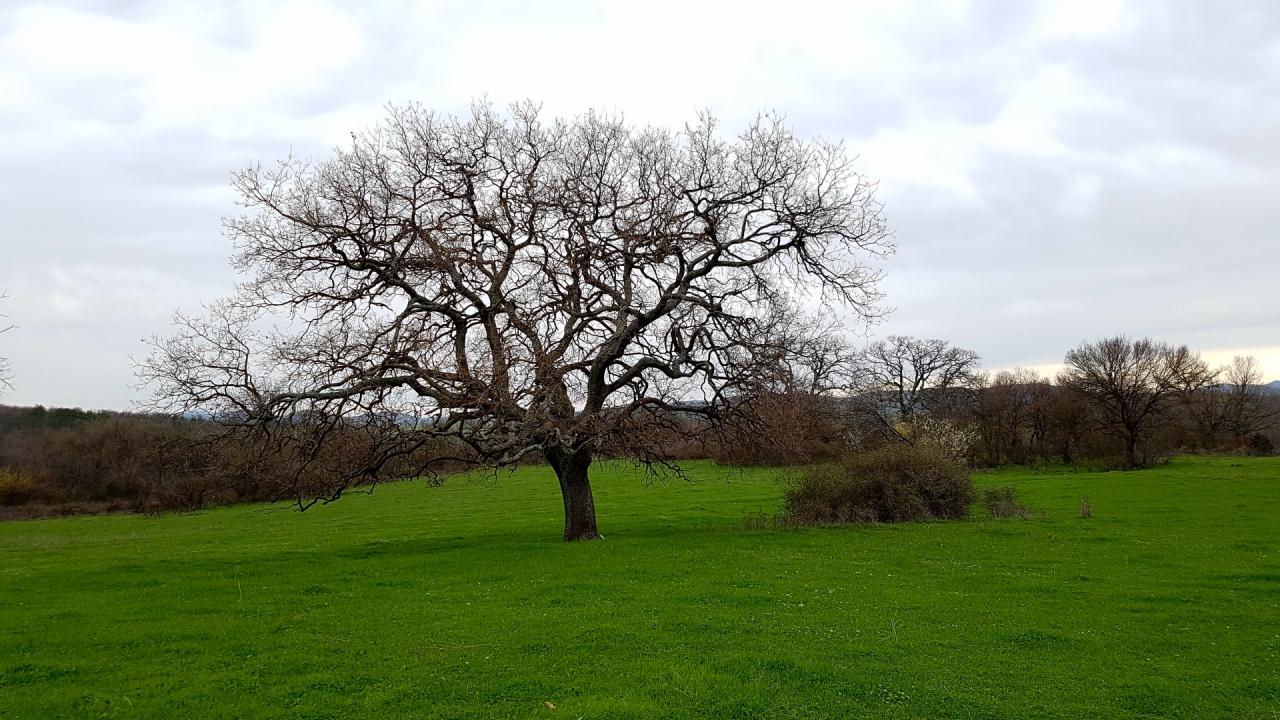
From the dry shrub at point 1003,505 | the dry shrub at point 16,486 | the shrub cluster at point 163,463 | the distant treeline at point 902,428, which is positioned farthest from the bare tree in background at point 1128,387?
the dry shrub at point 16,486

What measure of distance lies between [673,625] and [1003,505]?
20.2m

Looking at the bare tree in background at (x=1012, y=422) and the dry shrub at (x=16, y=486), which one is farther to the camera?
the bare tree in background at (x=1012, y=422)

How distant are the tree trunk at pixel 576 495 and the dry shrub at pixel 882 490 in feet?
25.5

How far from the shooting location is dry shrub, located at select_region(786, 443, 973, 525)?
24.9 m

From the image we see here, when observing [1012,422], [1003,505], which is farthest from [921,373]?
[1003,505]

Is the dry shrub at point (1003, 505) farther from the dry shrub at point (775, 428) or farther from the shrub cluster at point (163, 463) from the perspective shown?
the shrub cluster at point (163, 463)

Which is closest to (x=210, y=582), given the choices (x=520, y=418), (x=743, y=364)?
(x=520, y=418)

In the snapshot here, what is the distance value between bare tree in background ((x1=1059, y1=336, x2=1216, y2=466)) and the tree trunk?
47824 mm

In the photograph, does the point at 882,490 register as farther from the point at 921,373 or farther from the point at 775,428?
the point at 921,373

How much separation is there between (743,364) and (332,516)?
29.6m

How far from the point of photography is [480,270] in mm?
19500

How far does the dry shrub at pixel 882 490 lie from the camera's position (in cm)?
2494

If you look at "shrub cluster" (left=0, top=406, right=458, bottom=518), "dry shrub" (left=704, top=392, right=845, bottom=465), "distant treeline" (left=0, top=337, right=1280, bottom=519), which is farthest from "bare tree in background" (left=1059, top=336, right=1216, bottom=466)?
"shrub cluster" (left=0, top=406, right=458, bottom=518)

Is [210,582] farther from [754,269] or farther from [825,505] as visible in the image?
[825,505]
